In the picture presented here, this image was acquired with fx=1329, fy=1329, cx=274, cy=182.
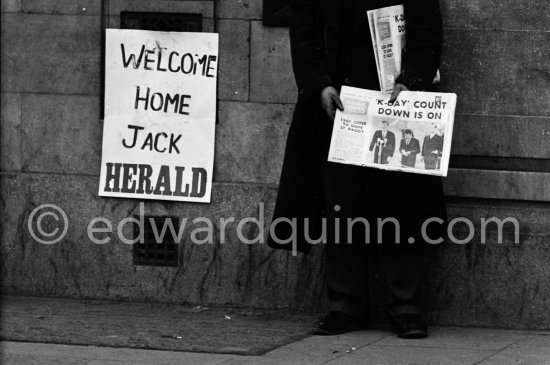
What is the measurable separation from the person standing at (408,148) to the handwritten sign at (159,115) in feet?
4.61

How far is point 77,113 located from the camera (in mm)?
7734

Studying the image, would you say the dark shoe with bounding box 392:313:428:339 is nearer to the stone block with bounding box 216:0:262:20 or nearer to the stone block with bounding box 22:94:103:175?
the stone block with bounding box 216:0:262:20

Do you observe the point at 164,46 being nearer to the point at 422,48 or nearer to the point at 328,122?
the point at 328,122

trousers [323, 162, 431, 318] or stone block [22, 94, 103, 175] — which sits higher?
stone block [22, 94, 103, 175]

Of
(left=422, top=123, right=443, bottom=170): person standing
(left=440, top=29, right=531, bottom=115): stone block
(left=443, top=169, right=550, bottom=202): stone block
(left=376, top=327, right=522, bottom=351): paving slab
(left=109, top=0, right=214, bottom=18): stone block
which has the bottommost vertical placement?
(left=376, top=327, right=522, bottom=351): paving slab

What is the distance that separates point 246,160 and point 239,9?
850 mm

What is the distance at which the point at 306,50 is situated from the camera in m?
6.78

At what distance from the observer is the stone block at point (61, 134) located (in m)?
7.73

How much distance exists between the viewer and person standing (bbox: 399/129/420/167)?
6539 mm

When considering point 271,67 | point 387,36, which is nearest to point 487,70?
point 387,36

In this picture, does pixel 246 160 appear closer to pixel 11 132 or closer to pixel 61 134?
pixel 61 134

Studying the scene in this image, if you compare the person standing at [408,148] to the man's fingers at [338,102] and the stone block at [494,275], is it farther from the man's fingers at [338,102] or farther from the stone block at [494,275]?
the stone block at [494,275]

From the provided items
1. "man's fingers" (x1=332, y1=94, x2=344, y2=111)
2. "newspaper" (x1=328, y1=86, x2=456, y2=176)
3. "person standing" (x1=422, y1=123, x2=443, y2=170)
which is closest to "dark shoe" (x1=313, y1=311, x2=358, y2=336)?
"newspaper" (x1=328, y1=86, x2=456, y2=176)

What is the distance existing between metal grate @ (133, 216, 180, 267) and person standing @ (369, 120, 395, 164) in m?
1.55
